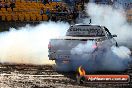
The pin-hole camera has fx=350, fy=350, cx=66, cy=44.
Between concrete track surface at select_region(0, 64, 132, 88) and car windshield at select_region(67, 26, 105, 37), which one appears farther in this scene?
car windshield at select_region(67, 26, 105, 37)

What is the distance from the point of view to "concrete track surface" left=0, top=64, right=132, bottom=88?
9.14 meters

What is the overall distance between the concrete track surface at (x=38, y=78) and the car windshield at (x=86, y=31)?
1.49 metres

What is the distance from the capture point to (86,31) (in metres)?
12.6

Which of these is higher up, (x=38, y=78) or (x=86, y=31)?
(x=86, y=31)

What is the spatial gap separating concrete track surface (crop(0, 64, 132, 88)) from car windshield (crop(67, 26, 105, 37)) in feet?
4.89

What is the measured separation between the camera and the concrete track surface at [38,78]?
30.0ft

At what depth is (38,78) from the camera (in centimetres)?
1025

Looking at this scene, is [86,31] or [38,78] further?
[86,31]

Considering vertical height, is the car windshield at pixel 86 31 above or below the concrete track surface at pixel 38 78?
above

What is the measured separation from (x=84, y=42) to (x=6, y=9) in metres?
17.9

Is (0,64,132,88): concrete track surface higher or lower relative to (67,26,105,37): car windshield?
lower

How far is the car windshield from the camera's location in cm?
1244

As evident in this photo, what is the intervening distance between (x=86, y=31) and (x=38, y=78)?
126 inches

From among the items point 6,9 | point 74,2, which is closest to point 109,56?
point 6,9
